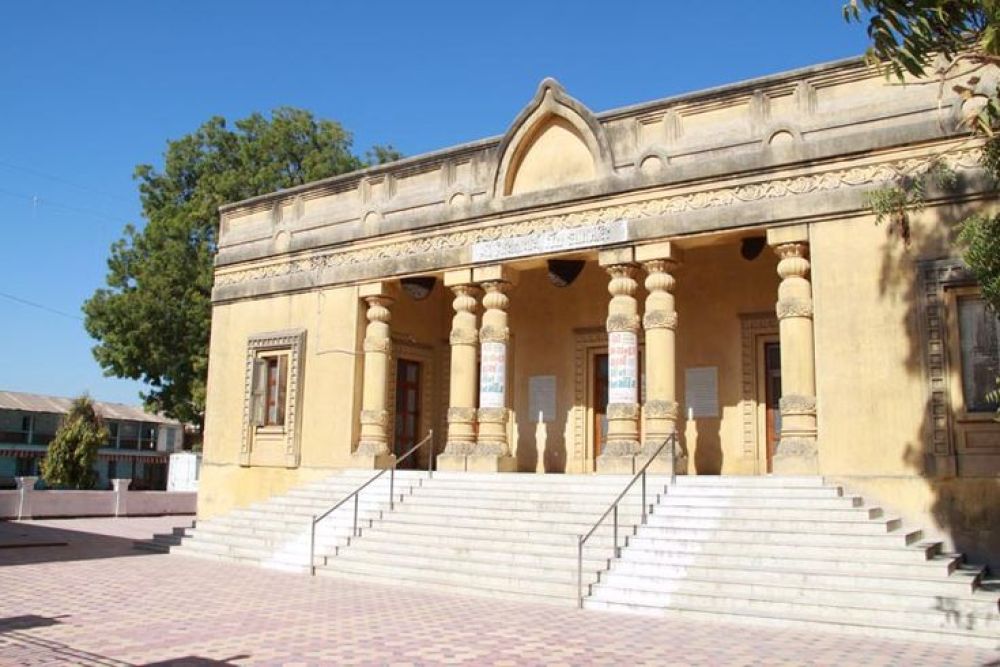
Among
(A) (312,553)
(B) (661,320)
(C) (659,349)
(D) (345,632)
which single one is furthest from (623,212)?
(D) (345,632)

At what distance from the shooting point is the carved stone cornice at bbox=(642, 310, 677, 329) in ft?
43.1

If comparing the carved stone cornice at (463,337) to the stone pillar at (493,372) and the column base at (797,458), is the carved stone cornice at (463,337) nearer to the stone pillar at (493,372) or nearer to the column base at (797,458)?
the stone pillar at (493,372)

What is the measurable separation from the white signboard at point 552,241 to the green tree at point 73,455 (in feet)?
58.5

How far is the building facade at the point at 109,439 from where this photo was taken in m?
40.9

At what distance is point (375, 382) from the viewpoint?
16078 mm

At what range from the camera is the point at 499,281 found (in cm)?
1493

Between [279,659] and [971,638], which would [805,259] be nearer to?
[971,638]

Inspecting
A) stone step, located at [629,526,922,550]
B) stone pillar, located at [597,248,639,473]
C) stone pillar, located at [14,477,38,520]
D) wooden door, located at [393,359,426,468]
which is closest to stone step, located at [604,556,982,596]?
stone step, located at [629,526,922,550]

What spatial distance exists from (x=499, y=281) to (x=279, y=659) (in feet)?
29.1

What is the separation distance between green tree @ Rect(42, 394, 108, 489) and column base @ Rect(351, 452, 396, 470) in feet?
50.2

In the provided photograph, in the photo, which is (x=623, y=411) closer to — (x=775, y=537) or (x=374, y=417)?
(x=775, y=537)

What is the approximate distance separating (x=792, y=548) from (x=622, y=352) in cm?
452

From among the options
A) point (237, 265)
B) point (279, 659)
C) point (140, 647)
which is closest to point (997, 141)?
point (279, 659)

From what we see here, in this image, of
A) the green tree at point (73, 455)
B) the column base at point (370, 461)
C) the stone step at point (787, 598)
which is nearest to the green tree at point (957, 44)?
the stone step at point (787, 598)
